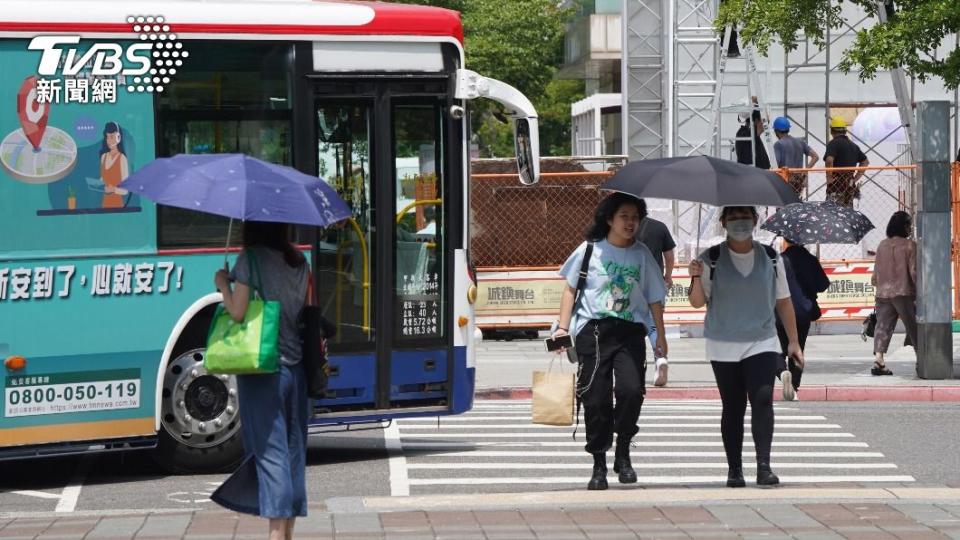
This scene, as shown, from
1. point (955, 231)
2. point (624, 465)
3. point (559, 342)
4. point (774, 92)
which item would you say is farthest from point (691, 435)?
point (774, 92)

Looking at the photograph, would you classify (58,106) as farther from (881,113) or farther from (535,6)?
(535,6)

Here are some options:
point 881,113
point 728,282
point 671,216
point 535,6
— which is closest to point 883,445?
point 728,282

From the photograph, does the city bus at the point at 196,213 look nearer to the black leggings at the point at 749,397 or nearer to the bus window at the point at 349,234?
the bus window at the point at 349,234

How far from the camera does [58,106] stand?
36.9ft

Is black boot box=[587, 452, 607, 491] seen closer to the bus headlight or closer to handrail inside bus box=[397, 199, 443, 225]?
the bus headlight

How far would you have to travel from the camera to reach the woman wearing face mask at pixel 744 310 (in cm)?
1048

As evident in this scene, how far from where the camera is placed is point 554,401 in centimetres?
1055

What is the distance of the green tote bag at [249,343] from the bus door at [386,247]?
4.11 metres

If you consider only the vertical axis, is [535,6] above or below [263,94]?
above

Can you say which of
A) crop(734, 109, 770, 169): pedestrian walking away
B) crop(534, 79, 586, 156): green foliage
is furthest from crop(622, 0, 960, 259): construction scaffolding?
crop(534, 79, 586, 156): green foliage

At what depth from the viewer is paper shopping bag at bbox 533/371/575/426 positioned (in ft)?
34.4

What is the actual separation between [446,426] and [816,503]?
219 inches

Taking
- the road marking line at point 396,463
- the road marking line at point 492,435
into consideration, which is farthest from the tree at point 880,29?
the road marking line at point 396,463

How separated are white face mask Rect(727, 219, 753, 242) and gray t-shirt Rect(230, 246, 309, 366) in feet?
11.0
